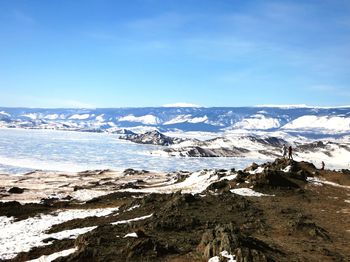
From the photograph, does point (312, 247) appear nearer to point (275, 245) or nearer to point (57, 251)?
point (275, 245)

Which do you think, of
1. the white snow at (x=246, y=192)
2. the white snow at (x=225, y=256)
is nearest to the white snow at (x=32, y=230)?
the white snow at (x=225, y=256)

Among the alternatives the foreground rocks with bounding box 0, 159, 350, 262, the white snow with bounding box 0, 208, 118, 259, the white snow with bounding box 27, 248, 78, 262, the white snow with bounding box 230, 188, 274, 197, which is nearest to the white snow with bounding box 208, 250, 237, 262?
the foreground rocks with bounding box 0, 159, 350, 262

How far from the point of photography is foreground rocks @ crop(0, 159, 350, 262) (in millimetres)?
23625

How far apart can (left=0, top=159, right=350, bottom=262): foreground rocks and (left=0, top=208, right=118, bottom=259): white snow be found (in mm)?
1401

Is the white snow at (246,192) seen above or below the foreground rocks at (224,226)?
below

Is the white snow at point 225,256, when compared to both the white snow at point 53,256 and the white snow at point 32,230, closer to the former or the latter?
the white snow at point 53,256

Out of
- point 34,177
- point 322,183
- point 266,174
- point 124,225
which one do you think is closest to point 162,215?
point 124,225

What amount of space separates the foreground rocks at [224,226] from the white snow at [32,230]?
140 centimetres

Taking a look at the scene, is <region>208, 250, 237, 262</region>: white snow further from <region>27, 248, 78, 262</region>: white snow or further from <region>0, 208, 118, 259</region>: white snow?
<region>0, 208, 118, 259</region>: white snow

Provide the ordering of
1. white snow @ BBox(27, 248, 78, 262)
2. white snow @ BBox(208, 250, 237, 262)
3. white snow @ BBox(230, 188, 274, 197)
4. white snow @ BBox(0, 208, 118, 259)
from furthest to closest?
white snow @ BBox(230, 188, 274, 197)
white snow @ BBox(0, 208, 118, 259)
white snow @ BBox(27, 248, 78, 262)
white snow @ BBox(208, 250, 237, 262)

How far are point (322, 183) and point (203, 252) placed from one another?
38163 millimetres

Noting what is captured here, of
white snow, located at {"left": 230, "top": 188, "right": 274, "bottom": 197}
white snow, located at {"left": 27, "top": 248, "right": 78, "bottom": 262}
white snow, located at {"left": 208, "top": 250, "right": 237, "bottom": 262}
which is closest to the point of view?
white snow, located at {"left": 208, "top": 250, "right": 237, "bottom": 262}

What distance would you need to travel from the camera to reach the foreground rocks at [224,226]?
23.6 meters

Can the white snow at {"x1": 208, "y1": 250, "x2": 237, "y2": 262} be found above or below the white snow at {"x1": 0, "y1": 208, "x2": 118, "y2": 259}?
above
